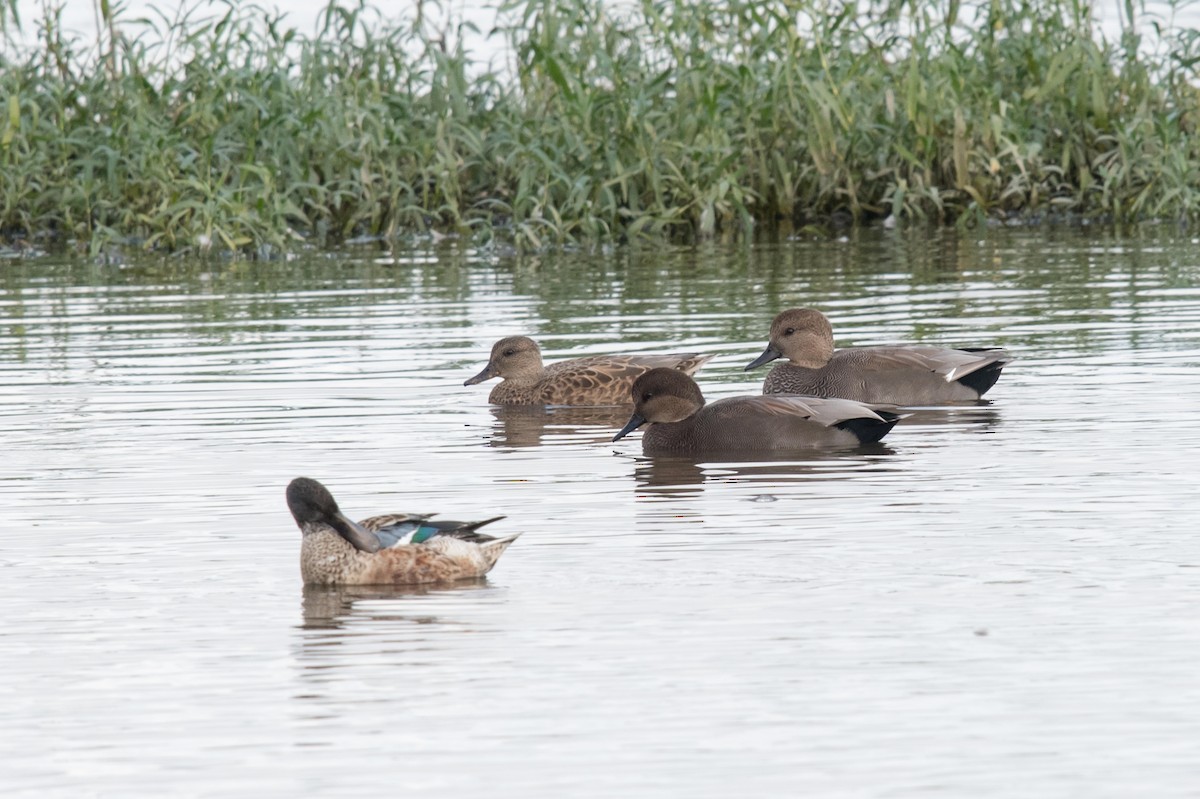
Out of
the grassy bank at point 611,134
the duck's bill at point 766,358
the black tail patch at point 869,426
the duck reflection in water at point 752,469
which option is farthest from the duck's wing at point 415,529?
the grassy bank at point 611,134

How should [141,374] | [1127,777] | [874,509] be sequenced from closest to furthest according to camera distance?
1. [1127,777]
2. [874,509]
3. [141,374]

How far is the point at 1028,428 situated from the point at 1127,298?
4590mm

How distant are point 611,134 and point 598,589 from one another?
12.2m

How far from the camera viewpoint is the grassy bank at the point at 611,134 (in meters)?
19.2

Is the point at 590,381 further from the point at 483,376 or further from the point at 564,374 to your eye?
the point at 483,376

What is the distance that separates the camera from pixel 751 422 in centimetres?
1039

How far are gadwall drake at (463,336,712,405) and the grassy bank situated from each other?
629cm

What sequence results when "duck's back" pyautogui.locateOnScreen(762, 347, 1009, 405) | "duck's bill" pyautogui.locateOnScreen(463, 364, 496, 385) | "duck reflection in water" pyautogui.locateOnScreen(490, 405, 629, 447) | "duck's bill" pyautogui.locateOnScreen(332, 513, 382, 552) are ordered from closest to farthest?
"duck's bill" pyautogui.locateOnScreen(332, 513, 382, 552) → "duck reflection in water" pyautogui.locateOnScreen(490, 405, 629, 447) → "duck's back" pyautogui.locateOnScreen(762, 347, 1009, 405) → "duck's bill" pyautogui.locateOnScreen(463, 364, 496, 385)

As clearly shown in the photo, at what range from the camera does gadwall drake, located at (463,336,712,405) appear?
Answer: 12.2 m

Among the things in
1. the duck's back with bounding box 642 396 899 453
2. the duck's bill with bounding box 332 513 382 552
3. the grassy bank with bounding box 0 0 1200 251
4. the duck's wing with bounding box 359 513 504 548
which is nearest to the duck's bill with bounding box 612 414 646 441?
the duck's back with bounding box 642 396 899 453

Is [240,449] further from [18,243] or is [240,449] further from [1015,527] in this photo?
[18,243]

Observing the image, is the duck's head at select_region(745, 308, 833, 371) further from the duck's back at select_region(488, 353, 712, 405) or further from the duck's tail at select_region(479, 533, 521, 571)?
the duck's tail at select_region(479, 533, 521, 571)

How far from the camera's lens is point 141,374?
13.1 meters

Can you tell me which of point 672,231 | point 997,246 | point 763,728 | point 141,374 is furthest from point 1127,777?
point 672,231
